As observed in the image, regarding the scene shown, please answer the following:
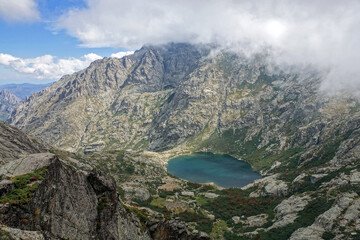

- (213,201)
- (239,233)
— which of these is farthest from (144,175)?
(239,233)

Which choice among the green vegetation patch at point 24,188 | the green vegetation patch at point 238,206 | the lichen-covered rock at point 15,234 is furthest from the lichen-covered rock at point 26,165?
the green vegetation patch at point 238,206

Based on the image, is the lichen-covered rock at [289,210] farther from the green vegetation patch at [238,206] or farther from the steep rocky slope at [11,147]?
the steep rocky slope at [11,147]

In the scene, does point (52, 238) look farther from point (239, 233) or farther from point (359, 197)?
point (359, 197)

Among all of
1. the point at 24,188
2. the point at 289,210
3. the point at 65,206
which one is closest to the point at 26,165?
the point at 24,188

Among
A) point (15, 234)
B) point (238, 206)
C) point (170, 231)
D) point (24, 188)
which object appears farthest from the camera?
point (238, 206)

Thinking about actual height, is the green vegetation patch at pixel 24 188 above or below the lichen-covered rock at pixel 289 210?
above

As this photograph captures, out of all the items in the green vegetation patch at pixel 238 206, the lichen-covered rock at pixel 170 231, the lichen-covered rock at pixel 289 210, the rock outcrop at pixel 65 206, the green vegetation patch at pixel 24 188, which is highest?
the green vegetation patch at pixel 24 188

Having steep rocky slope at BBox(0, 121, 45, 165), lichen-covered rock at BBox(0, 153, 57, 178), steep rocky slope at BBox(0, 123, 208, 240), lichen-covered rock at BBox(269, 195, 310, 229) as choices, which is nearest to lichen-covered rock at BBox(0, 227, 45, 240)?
steep rocky slope at BBox(0, 123, 208, 240)

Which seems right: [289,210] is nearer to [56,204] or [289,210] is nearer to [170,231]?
[170,231]

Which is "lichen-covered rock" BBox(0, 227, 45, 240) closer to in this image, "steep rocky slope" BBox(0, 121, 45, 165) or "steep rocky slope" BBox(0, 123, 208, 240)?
"steep rocky slope" BBox(0, 123, 208, 240)
